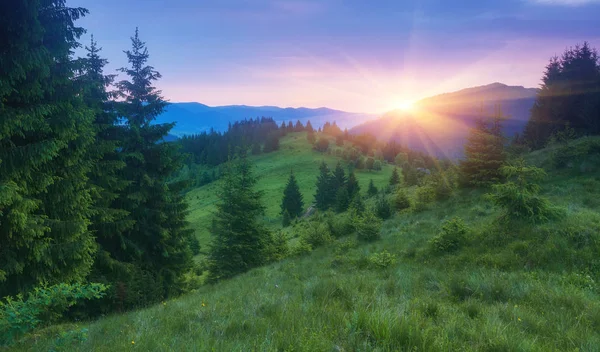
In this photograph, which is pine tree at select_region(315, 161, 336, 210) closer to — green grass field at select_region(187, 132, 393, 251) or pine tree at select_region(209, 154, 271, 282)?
green grass field at select_region(187, 132, 393, 251)

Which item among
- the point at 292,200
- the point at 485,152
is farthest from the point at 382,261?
the point at 292,200

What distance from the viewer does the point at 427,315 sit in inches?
177

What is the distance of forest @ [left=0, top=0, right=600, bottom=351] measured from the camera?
4113 millimetres

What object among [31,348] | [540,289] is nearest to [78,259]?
[31,348]

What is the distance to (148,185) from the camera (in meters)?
14.1

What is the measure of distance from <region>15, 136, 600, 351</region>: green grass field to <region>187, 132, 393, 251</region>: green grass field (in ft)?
142

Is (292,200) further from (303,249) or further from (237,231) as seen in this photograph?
(303,249)

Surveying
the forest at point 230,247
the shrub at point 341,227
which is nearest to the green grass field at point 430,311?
the forest at point 230,247

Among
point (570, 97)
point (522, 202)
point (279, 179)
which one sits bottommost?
point (279, 179)

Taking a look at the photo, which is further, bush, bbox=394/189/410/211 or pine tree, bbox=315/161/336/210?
pine tree, bbox=315/161/336/210

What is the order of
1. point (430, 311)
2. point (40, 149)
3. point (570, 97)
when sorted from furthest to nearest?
point (570, 97) < point (40, 149) < point (430, 311)

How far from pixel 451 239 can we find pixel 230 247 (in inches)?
480

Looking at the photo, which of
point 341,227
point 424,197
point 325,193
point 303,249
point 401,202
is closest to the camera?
point 303,249

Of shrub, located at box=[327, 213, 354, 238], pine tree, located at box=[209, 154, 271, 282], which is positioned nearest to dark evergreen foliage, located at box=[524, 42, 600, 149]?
shrub, located at box=[327, 213, 354, 238]
